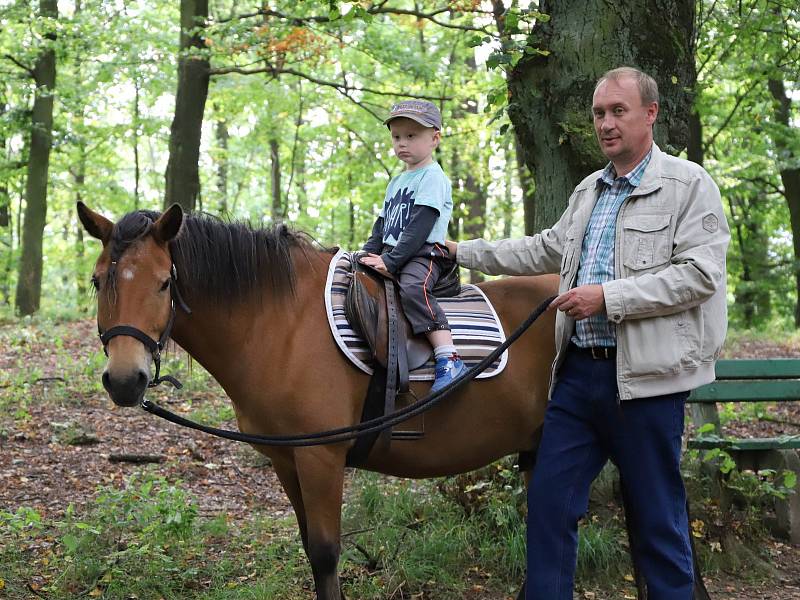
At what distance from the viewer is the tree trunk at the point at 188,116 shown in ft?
34.3

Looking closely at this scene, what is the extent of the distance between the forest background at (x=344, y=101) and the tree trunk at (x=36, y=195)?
31 millimetres

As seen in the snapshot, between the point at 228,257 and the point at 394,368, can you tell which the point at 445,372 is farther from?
the point at 228,257

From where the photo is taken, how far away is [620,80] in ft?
9.14

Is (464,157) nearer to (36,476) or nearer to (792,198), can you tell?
(792,198)

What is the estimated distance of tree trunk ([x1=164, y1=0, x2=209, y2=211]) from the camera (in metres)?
10.5

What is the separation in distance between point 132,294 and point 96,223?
0.34 meters

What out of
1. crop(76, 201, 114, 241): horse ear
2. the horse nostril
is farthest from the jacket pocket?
crop(76, 201, 114, 241): horse ear

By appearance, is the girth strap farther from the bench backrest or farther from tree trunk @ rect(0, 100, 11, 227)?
tree trunk @ rect(0, 100, 11, 227)

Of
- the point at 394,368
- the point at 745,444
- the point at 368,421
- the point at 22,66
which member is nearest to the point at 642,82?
the point at 394,368

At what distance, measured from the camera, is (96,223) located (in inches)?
118

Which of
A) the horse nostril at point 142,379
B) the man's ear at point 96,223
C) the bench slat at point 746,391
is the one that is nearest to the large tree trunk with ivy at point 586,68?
the bench slat at point 746,391

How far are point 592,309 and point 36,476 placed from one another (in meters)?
5.08

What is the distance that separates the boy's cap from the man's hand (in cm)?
139

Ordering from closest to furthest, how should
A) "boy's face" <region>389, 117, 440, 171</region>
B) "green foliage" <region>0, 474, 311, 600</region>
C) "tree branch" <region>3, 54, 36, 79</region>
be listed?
"boy's face" <region>389, 117, 440, 171</region>
"green foliage" <region>0, 474, 311, 600</region>
"tree branch" <region>3, 54, 36, 79</region>
